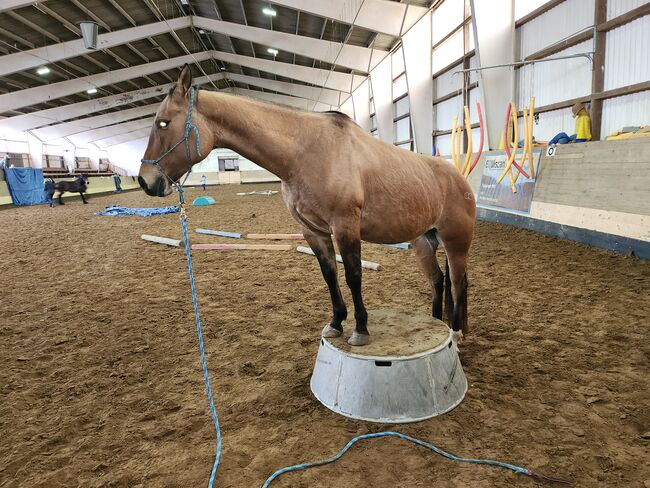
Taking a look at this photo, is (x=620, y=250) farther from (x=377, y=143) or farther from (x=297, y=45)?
(x=297, y=45)

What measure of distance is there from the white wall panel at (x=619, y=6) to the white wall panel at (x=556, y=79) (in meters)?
0.65

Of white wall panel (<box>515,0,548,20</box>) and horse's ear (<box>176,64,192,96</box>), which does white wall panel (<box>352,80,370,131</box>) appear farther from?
horse's ear (<box>176,64,192,96</box>)

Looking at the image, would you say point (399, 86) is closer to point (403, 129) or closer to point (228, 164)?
point (403, 129)

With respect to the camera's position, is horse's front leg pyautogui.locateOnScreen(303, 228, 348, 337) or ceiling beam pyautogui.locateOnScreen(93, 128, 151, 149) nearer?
horse's front leg pyautogui.locateOnScreen(303, 228, 348, 337)

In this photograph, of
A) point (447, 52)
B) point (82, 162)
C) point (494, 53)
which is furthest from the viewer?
point (82, 162)

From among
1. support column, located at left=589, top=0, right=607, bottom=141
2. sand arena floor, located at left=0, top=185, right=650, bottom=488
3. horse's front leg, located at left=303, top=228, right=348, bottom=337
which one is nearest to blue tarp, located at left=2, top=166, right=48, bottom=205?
sand arena floor, located at left=0, top=185, right=650, bottom=488

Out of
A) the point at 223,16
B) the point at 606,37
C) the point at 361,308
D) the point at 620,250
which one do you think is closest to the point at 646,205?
the point at 620,250

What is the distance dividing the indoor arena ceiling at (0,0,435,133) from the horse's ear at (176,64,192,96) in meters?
12.8

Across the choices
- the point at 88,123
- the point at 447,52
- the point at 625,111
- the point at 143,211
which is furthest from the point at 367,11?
the point at 88,123

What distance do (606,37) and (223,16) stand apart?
1520 cm

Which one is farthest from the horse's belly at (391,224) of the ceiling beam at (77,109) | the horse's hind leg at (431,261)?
the ceiling beam at (77,109)

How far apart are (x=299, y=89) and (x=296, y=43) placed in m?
10.4

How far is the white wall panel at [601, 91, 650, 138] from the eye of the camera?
6758 mm

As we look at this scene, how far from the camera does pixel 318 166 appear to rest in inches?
86.0
